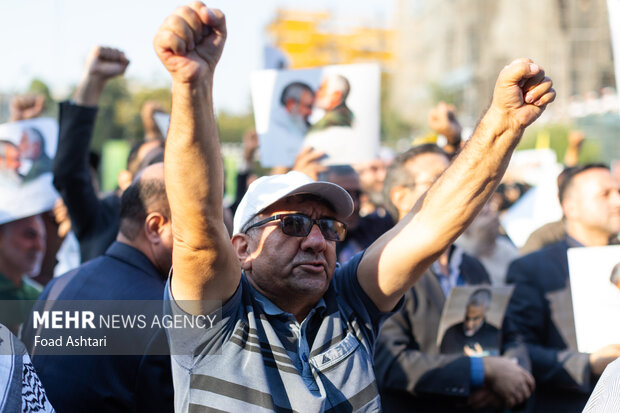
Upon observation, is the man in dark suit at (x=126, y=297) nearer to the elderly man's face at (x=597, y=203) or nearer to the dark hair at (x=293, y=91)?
the dark hair at (x=293, y=91)

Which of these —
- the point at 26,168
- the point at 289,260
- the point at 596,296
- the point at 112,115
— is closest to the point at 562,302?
the point at 596,296

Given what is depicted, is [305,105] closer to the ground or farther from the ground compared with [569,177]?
farther from the ground

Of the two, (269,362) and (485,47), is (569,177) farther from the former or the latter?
(485,47)

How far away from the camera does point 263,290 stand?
96.9 inches

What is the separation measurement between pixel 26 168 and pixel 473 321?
2774 millimetres

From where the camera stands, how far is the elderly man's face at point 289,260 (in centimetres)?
241

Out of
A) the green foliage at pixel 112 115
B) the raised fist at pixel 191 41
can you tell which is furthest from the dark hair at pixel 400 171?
the green foliage at pixel 112 115

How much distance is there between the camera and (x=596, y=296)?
10.7 feet

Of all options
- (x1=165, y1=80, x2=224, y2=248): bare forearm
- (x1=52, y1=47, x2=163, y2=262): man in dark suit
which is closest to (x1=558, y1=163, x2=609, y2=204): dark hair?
(x1=52, y1=47, x2=163, y2=262): man in dark suit

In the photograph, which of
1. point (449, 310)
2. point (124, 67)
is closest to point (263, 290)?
point (449, 310)

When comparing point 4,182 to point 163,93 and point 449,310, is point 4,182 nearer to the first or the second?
point 449,310

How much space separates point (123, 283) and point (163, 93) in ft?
90.1

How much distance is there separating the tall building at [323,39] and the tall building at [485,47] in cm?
837

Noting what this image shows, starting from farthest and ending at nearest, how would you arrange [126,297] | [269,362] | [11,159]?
[11,159] → [126,297] → [269,362]
